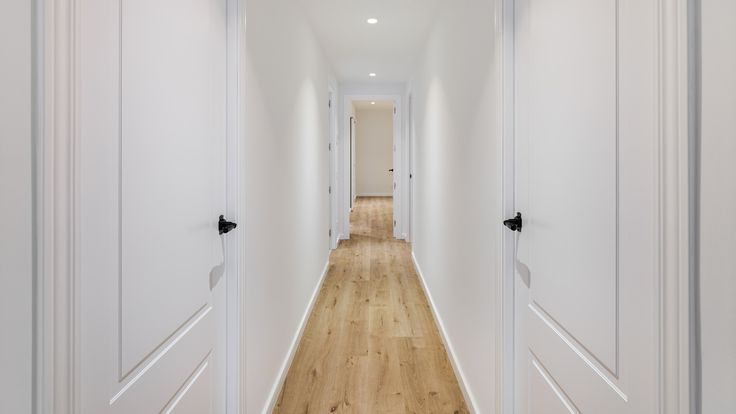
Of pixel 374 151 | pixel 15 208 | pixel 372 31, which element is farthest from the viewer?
pixel 374 151

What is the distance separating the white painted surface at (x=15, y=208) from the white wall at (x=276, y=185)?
103cm

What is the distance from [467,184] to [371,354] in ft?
4.33

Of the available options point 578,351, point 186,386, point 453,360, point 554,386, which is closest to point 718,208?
point 578,351

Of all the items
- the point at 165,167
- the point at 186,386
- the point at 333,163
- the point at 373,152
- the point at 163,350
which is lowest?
the point at 186,386

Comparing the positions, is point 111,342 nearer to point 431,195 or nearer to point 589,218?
point 589,218

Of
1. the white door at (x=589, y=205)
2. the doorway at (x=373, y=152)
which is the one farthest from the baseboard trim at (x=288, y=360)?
the doorway at (x=373, y=152)

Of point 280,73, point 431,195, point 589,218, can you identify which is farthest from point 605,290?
point 431,195

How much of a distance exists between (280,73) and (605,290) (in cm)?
200

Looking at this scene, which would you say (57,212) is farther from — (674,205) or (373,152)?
(373,152)

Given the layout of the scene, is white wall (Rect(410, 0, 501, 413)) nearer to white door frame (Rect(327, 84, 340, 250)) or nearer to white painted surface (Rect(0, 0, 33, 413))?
white painted surface (Rect(0, 0, 33, 413))

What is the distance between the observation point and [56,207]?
25.5 inches

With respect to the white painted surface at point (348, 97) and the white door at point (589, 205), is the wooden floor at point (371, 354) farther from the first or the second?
the white painted surface at point (348, 97)

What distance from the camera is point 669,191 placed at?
66cm

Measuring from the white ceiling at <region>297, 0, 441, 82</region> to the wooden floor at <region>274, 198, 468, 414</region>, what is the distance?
2359 millimetres
